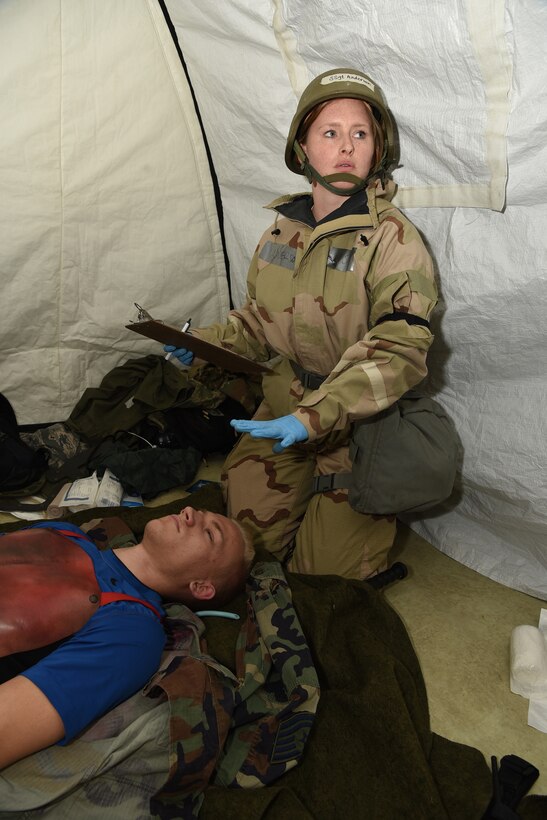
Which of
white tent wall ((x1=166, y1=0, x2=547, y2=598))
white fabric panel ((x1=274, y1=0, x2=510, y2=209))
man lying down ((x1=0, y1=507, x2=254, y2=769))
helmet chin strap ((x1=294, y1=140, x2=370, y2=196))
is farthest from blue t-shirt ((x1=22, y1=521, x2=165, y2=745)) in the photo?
white fabric panel ((x1=274, y1=0, x2=510, y2=209))

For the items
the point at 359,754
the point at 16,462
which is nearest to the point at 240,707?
the point at 359,754

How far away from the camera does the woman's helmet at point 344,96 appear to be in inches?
82.9

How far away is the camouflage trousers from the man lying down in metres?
0.37

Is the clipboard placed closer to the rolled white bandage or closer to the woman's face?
the woman's face

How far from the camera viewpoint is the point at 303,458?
2607 mm

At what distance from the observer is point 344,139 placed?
2209mm

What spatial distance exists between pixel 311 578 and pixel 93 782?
35.6 inches

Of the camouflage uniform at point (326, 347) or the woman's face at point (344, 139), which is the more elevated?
the woman's face at point (344, 139)

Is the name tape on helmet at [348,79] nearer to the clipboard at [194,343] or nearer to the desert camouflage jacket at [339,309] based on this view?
the desert camouflage jacket at [339,309]

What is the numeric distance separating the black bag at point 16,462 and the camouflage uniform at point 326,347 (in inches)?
30.5

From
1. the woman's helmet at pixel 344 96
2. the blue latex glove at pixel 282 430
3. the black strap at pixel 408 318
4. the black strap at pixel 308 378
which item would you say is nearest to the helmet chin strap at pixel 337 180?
the woman's helmet at pixel 344 96

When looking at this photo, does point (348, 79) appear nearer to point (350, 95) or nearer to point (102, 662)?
point (350, 95)

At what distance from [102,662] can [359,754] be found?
2.19 feet

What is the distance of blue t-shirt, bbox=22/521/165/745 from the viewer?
5.07 feet
